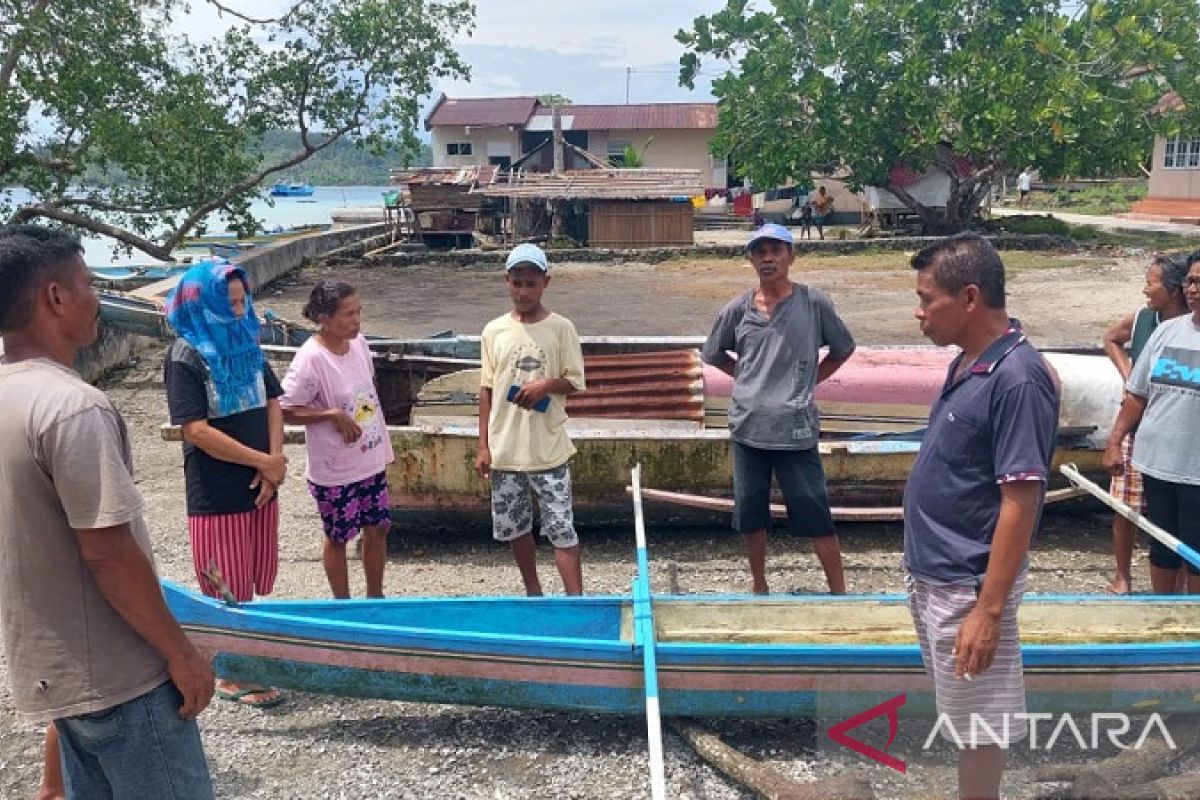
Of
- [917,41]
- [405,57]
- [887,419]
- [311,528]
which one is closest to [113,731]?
[311,528]

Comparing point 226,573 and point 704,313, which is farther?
point 704,313

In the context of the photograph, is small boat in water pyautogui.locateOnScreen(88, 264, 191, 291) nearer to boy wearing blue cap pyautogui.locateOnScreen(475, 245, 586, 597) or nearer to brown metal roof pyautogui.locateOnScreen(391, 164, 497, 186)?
brown metal roof pyautogui.locateOnScreen(391, 164, 497, 186)

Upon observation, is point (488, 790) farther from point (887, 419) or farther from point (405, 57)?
point (405, 57)

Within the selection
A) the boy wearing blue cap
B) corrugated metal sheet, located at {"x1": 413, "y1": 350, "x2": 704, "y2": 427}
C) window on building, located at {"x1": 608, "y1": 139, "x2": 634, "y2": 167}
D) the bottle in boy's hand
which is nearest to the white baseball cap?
the boy wearing blue cap

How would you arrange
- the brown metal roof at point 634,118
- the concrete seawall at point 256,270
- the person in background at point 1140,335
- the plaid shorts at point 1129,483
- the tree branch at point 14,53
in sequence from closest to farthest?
1. the person in background at point 1140,335
2. the plaid shorts at point 1129,483
3. the concrete seawall at point 256,270
4. the tree branch at point 14,53
5. the brown metal roof at point 634,118

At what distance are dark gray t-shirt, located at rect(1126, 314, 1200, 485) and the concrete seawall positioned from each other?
5.80 m

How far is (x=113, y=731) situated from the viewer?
202cm

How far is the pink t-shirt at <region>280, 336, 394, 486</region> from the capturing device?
4.00m

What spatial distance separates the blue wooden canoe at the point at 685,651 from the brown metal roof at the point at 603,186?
2089 centimetres

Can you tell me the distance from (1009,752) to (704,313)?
459 inches

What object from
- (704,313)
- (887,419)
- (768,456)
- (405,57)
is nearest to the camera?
(768,456)

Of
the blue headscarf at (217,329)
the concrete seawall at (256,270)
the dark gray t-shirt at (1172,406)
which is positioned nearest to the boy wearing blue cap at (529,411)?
the blue headscarf at (217,329)

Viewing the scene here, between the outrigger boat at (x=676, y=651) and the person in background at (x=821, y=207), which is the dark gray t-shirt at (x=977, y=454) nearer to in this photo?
the outrigger boat at (x=676, y=651)

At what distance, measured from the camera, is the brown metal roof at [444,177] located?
25594 mm
